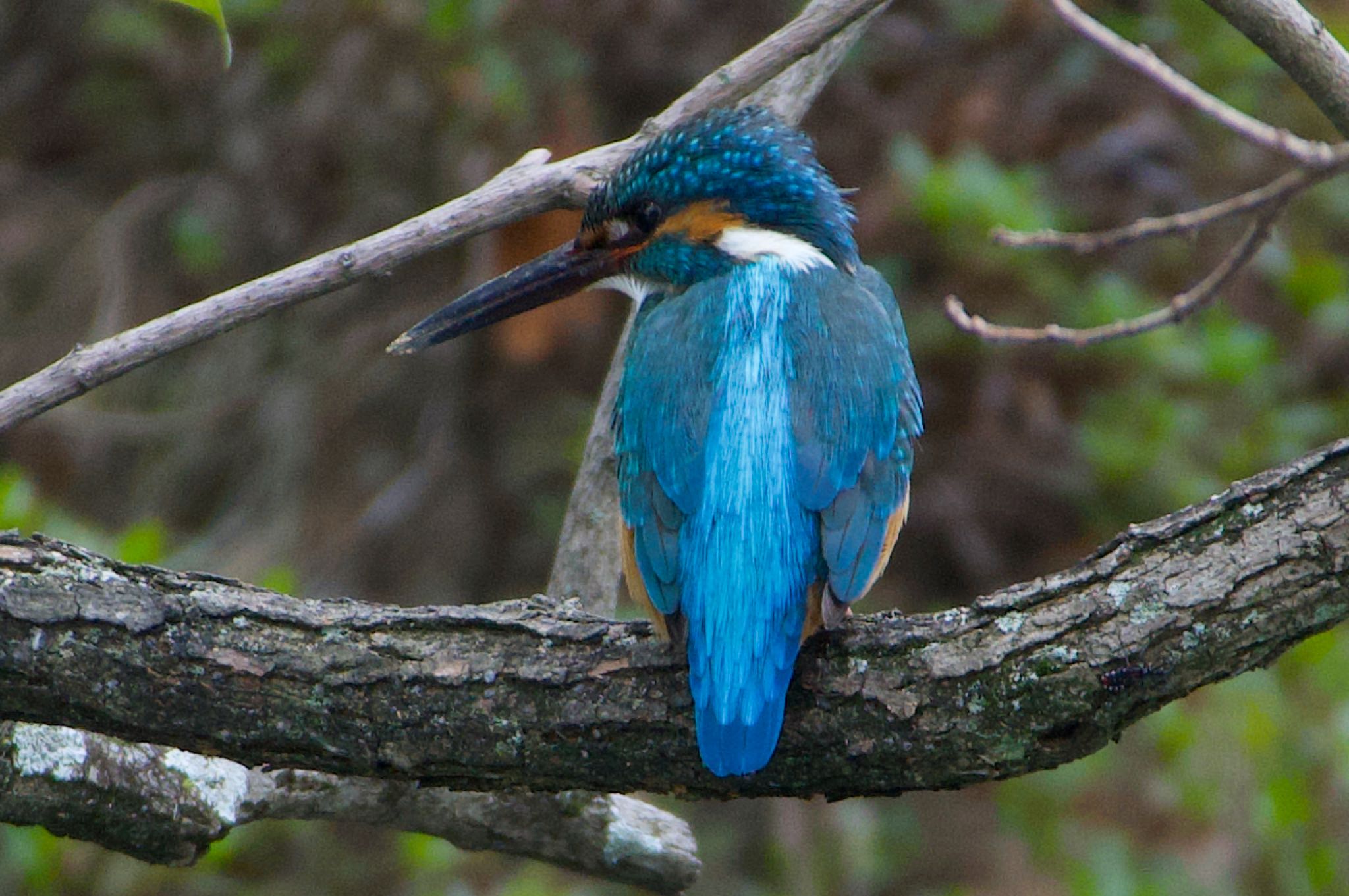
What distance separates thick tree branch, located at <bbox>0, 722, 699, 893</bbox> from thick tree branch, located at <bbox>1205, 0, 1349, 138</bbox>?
1627mm

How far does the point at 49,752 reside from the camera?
7.32 ft

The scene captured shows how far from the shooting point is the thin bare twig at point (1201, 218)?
5.49 ft

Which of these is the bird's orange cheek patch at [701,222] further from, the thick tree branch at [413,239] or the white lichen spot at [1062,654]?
the white lichen spot at [1062,654]

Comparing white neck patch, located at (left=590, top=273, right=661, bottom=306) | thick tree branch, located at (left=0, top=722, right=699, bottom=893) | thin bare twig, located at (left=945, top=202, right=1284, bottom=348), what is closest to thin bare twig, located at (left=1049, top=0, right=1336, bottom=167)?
thin bare twig, located at (left=945, top=202, right=1284, bottom=348)

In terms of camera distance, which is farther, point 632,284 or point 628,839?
point 632,284

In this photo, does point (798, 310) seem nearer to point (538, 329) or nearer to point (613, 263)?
point (613, 263)

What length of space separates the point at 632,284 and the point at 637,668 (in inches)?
34.8

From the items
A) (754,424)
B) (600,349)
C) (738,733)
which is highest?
(600,349)

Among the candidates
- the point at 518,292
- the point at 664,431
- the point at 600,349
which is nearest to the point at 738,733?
the point at 664,431

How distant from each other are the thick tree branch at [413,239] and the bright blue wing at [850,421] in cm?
40

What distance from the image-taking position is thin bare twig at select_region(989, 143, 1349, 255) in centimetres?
167

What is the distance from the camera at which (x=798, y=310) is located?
2.47 m

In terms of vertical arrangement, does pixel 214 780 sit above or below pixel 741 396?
below

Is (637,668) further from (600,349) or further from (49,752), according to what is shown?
(600,349)
